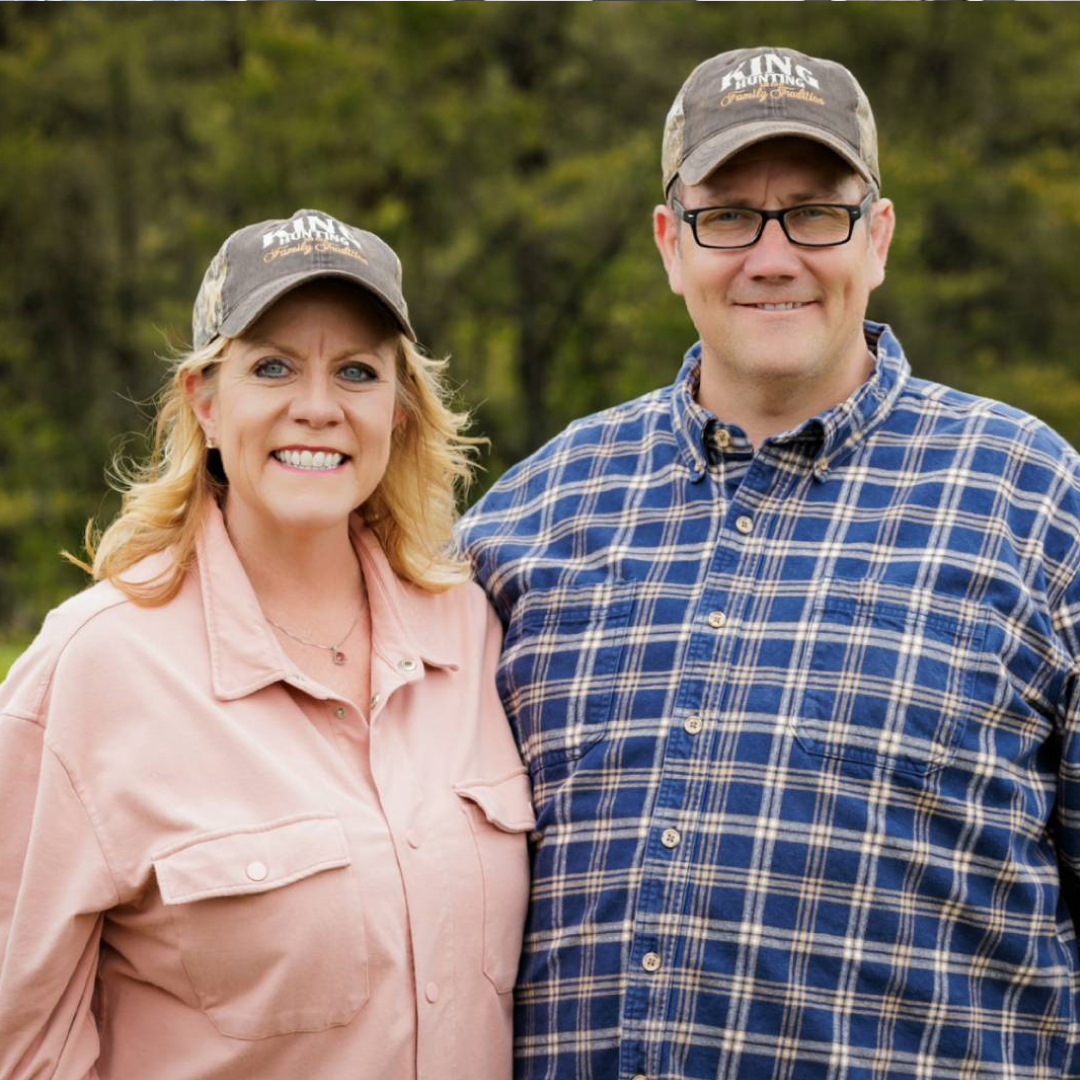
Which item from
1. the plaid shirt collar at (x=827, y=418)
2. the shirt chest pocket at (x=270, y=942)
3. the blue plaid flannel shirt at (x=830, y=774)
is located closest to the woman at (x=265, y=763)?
the shirt chest pocket at (x=270, y=942)

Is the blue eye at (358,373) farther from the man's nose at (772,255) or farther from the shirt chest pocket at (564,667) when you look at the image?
the man's nose at (772,255)

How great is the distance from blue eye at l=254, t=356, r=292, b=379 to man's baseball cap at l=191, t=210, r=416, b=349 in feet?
0.29

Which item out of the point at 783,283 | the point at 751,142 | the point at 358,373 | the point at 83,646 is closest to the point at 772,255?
the point at 783,283

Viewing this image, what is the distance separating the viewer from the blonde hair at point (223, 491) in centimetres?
301

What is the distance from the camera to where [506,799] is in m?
3.11

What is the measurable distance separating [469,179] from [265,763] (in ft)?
64.0

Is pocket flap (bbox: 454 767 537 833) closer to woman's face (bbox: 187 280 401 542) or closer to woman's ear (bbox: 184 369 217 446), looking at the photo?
woman's face (bbox: 187 280 401 542)

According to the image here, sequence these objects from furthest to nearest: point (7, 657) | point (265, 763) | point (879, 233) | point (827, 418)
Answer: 1. point (7, 657)
2. point (879, 233)
3. point (827, 418)
4. point (265, 763)

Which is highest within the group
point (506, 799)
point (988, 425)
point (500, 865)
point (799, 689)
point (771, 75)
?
point (771, 75)

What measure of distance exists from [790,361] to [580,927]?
1.12 metres

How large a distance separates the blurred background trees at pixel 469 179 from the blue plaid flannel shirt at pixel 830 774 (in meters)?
16.1

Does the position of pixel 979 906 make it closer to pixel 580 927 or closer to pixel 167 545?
pixel 580 927

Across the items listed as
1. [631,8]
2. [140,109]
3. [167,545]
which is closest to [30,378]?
[140,109]

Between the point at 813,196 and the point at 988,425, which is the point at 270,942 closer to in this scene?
the point at 988,425
